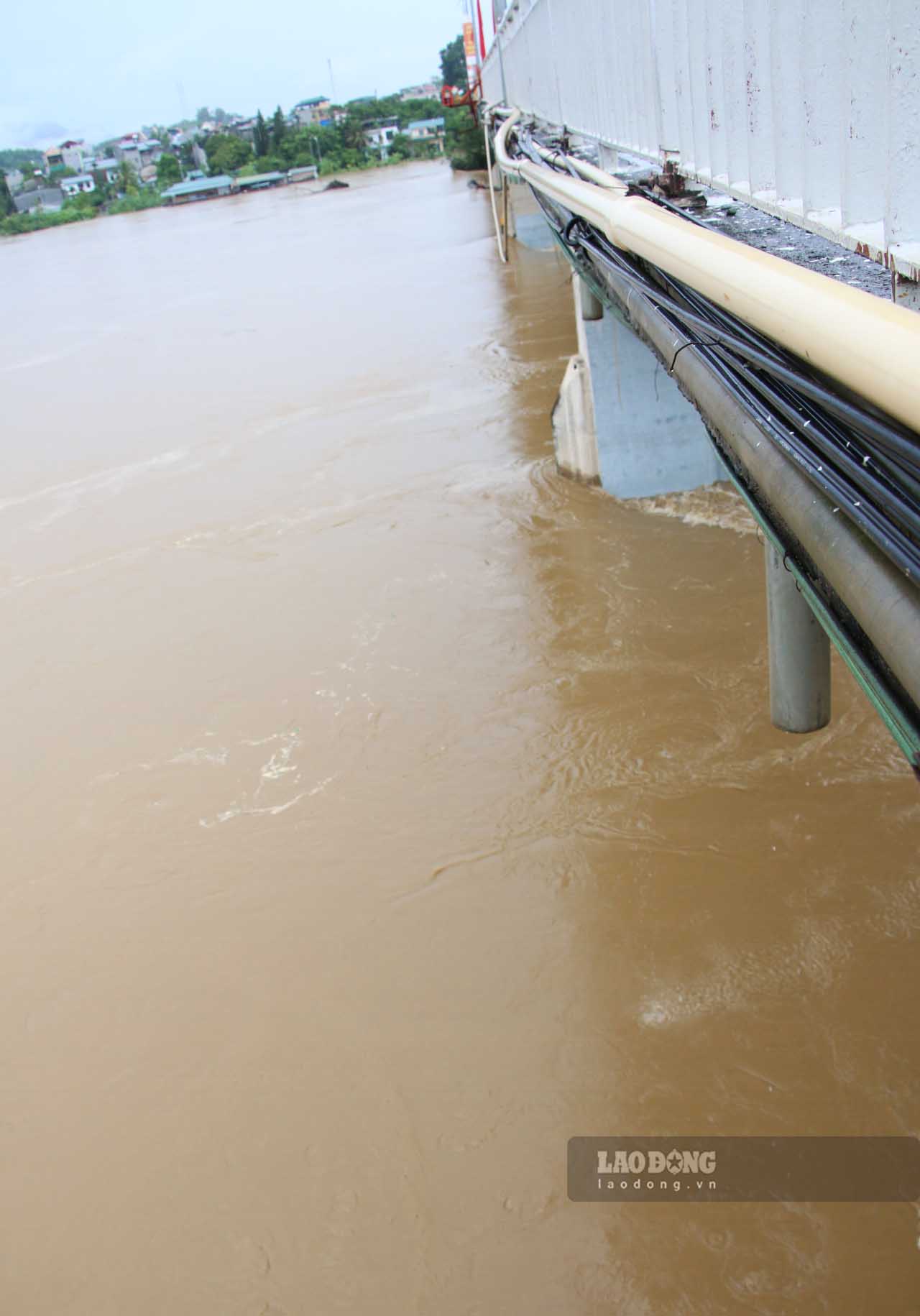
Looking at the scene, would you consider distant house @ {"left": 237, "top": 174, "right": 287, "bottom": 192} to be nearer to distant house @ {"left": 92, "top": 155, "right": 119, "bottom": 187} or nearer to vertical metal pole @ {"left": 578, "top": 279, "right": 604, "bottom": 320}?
distant house @ {"left": 92, "top": 155, "right": 119, "bottom": 187}

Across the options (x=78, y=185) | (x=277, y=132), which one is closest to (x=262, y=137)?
(x=277, y=132)

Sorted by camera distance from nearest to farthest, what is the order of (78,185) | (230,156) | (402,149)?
(402,149)
(230,156)
(78,185)

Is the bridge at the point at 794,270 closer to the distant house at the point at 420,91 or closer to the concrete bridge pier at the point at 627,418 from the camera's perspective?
the concrete bridge pier at the point at 627,418

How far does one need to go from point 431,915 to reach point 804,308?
4086mm

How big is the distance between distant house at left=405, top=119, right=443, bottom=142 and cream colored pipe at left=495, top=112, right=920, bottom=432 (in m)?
87.0

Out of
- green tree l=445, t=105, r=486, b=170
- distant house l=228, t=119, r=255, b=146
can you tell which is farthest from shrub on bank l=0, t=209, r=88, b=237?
distant house l=228, t=119, r=255, b=146

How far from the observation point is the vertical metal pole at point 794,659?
5.21 m

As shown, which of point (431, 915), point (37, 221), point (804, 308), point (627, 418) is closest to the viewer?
point (804, 308)

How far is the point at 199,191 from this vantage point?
7688cm

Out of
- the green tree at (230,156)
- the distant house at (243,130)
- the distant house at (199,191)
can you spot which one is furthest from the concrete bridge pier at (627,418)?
the distant house at (243,130)

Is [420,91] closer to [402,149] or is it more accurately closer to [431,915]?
[402,149]

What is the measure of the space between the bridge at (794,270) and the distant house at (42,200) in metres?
101

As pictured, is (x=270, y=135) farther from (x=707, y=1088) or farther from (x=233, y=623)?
(x=707, y=1088)

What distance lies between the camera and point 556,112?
7918 millimetres
